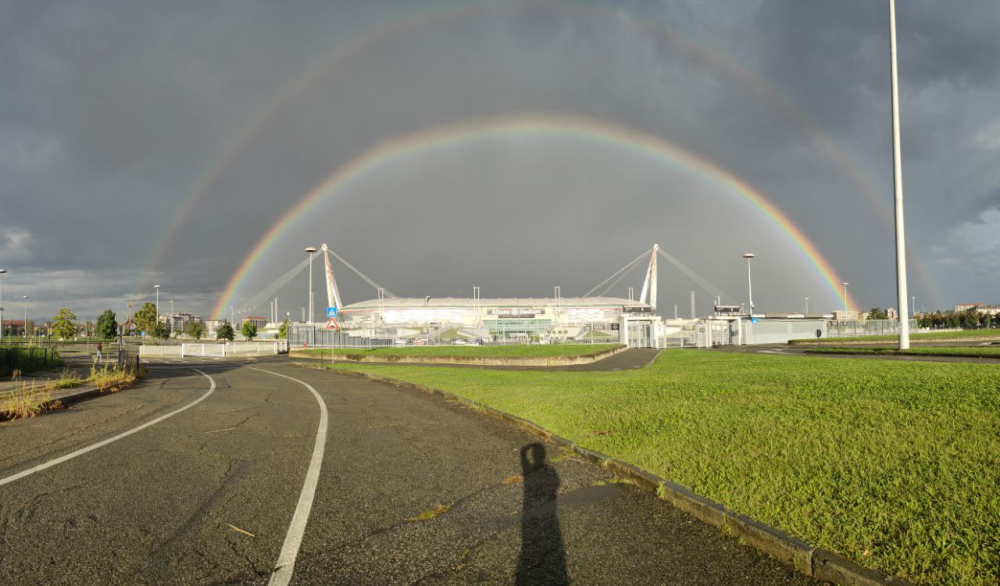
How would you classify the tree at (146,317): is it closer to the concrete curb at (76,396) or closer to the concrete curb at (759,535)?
the concrete curb at (76,396)

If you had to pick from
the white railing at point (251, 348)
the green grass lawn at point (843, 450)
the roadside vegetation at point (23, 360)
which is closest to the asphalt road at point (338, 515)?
the green grass lawn at point (843, 450)

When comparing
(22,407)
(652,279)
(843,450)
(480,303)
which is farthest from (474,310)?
(843,450)

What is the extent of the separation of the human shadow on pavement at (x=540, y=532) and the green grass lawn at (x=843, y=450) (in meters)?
1.10

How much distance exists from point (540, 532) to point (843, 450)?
145 inches

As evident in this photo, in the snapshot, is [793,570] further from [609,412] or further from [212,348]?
[212,348]

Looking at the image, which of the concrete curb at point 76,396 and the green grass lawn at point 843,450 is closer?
the green grass lawn at point 843,450

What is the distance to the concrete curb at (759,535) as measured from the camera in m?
3.63

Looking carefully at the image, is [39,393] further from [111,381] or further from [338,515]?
[338,515]

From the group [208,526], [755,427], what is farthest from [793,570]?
[208,526]

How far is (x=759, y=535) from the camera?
4305mm

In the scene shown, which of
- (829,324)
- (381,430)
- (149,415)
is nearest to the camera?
(381,430)

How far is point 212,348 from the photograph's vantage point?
174 feet

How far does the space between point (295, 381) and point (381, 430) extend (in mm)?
13272

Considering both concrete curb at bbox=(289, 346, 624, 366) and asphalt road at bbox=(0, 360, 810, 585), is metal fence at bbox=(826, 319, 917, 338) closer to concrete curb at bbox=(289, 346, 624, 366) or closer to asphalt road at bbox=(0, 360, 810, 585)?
concrete curb at bbox=(289, 346, 624, 366)
